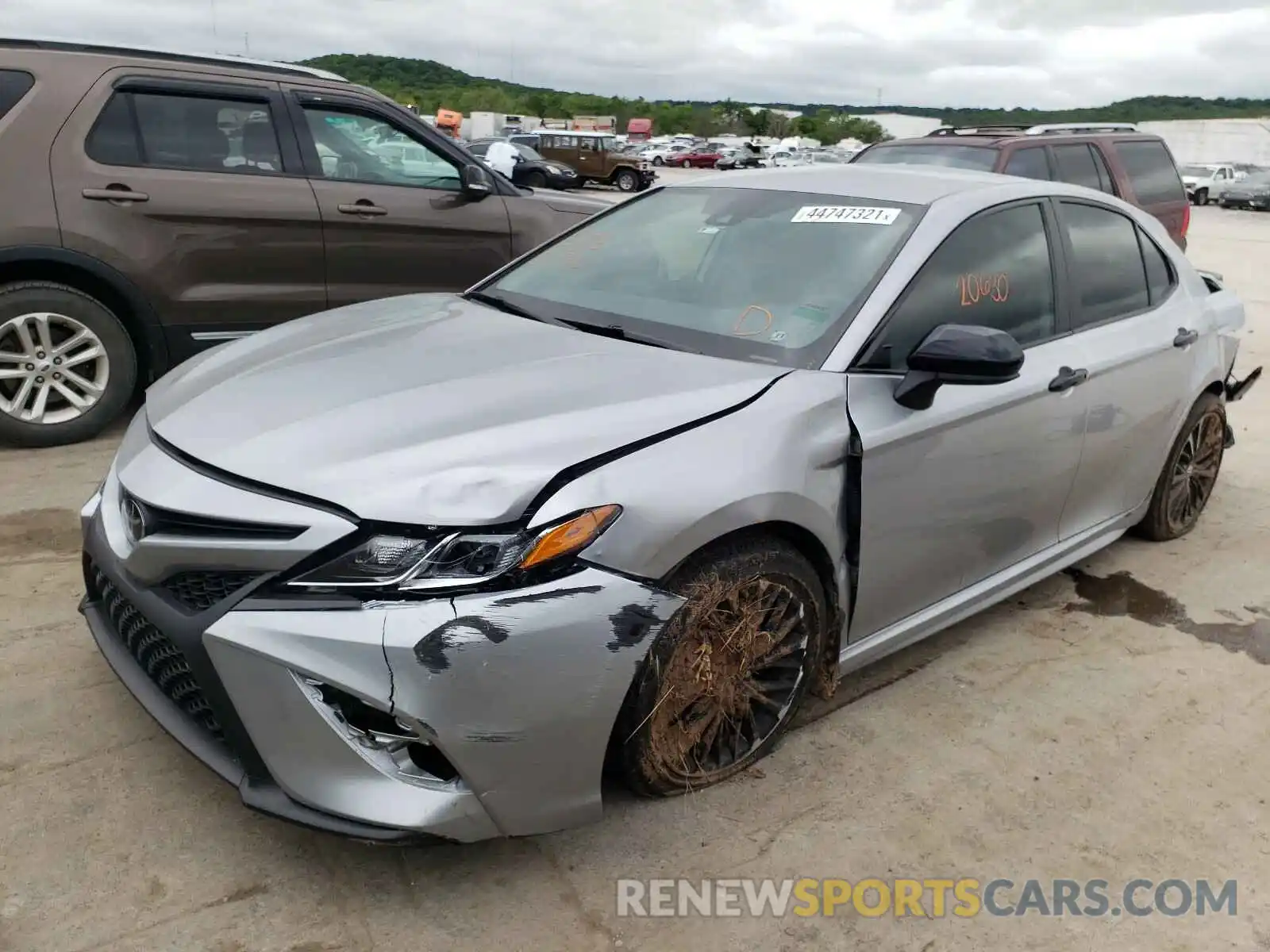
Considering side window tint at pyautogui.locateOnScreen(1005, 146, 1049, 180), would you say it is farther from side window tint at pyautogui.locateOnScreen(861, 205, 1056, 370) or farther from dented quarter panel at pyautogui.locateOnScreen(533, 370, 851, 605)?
dented quarter panel at pyautogui.locateOnScreen(533, 370, 851, 605)

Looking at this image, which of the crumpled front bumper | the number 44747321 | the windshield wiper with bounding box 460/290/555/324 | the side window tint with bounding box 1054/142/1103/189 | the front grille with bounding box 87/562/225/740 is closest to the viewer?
the crumpled front bumper

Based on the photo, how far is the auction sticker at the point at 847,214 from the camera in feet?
10.3

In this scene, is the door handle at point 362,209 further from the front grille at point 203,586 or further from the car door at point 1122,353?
the front grille at point 203,586

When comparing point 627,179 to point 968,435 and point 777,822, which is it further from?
point 777,822

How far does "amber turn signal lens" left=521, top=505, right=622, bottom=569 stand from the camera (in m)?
2.10

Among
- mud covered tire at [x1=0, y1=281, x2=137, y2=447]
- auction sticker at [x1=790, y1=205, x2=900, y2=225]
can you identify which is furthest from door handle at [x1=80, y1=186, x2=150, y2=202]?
auction sticker at [x1=790, y1=205, x2=900, y2=225]

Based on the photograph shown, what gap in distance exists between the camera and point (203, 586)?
2.15m

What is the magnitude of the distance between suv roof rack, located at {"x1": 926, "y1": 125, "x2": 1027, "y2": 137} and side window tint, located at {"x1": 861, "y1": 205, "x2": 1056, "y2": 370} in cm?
641

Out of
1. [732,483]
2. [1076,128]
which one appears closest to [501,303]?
[732,483]

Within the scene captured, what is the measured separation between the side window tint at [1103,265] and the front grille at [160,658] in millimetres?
2904

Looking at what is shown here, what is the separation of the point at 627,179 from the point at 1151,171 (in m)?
25.9

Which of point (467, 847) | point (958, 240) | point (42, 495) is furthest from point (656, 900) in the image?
point (42, 495)

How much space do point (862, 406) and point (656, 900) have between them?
1296 mm

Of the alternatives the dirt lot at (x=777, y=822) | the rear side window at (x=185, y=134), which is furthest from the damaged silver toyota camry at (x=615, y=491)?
the rear side window at (x=185, y=134)
